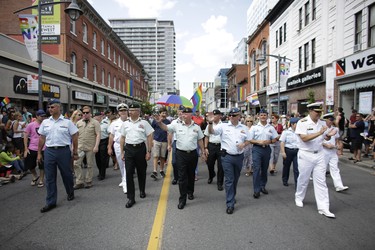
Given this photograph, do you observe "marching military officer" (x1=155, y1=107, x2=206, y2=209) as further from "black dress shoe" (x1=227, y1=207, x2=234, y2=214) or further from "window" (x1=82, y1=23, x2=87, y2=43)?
"window" (x1=82, y1=23, x2=87, y2=43)

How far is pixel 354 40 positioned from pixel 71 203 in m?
16.8

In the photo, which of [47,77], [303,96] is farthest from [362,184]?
[47,77]

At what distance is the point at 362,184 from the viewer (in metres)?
→ 6.75

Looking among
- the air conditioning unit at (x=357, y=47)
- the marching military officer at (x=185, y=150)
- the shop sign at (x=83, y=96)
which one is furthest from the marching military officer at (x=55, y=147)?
the shop sign at (x=83, y=96)

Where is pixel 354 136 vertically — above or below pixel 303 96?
below

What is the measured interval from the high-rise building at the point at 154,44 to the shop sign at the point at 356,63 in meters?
111

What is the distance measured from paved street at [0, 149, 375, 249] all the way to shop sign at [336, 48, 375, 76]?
10.1 m

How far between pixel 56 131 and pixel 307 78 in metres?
20.0

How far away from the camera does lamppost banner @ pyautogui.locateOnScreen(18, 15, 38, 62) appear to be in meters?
10.7

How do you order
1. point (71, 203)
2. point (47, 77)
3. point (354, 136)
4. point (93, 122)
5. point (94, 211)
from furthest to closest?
point (47, 77) → point (354, 136) → point (93, 122) → point (71, 203) → point (94, 211)

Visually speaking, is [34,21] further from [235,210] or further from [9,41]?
[235,210]

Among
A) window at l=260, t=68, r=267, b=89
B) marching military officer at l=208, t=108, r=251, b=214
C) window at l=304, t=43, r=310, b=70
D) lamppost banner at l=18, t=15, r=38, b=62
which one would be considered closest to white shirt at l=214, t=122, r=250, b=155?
marching military officer at l=208, t=108, r=251, b=214

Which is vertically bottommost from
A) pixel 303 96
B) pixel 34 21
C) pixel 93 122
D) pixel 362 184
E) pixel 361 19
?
pixel 362 184

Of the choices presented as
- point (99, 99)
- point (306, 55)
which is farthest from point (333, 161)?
point (99, 99)
